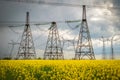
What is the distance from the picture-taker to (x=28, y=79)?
11969 mm

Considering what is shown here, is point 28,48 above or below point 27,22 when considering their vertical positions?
below

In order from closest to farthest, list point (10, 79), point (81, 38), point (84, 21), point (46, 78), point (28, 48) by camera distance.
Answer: point (46, 78), point (10, 79), point (81, 38), point (84, 21), point (28, 48)

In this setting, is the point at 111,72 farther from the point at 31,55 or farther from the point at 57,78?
the point at 31,55

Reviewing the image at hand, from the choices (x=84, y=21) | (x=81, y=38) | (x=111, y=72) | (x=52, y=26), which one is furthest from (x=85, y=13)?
(x=111, y=72)

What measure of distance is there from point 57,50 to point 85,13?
8695 mm

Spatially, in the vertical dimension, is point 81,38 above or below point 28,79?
above

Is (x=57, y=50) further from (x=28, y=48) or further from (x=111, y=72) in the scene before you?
(x=111, y=72)

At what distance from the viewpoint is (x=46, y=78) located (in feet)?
42.2

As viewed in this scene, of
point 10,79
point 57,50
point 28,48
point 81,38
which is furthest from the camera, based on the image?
point 28,48

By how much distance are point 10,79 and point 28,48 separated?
1773 inches

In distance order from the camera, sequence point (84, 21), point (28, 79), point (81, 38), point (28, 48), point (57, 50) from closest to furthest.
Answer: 1. point (28, 79)
2. point (81, 38)
3. point (84, 21)
4. point (57, 50)
5. point (28, 48)

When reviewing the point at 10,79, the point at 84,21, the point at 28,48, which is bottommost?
the point at 10,79

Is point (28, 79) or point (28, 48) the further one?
point (28, 48)

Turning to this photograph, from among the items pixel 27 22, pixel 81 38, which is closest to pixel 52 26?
pixel 27 22
